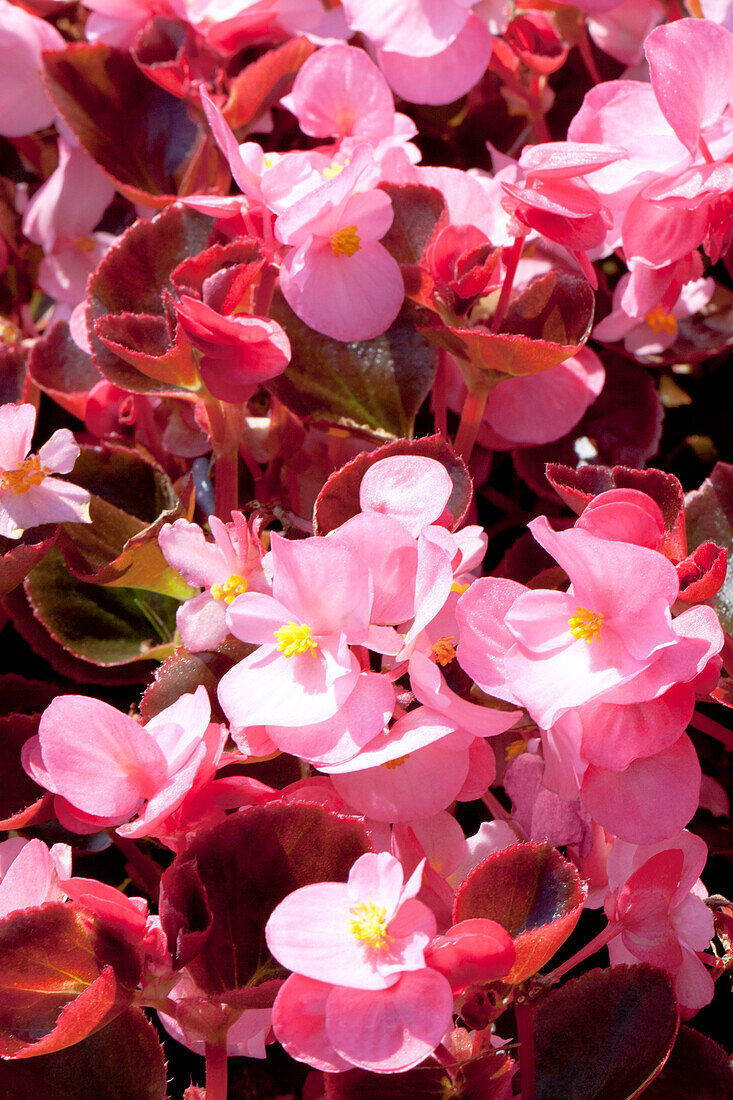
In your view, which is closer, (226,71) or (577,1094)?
(577,1094)

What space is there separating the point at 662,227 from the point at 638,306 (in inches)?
1.9

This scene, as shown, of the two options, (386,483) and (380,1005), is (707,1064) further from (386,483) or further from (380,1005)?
(386,483)

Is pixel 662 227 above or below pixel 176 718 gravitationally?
above

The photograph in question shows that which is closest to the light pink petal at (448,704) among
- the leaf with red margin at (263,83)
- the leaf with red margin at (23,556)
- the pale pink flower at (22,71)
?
the leaf with red margin at (23,556)

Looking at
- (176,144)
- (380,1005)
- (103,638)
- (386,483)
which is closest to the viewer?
(380,1005)

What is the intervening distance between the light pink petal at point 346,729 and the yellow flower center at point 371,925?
0.18 feet

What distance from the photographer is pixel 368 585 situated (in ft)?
1.29

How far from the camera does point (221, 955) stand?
0.40 meters

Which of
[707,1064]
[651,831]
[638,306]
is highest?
[638,306]

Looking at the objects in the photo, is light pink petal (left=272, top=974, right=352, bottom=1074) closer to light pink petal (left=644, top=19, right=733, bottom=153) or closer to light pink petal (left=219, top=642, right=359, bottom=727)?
light pink petal (left=219, top=642, right=359, bottom=727)

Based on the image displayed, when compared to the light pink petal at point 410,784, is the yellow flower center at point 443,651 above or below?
above

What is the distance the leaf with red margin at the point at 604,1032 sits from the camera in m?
0.41

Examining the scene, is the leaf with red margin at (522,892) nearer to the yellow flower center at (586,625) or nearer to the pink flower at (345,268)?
the yellow flower center at (586,625)

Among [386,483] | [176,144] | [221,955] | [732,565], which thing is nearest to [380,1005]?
[221,955]
